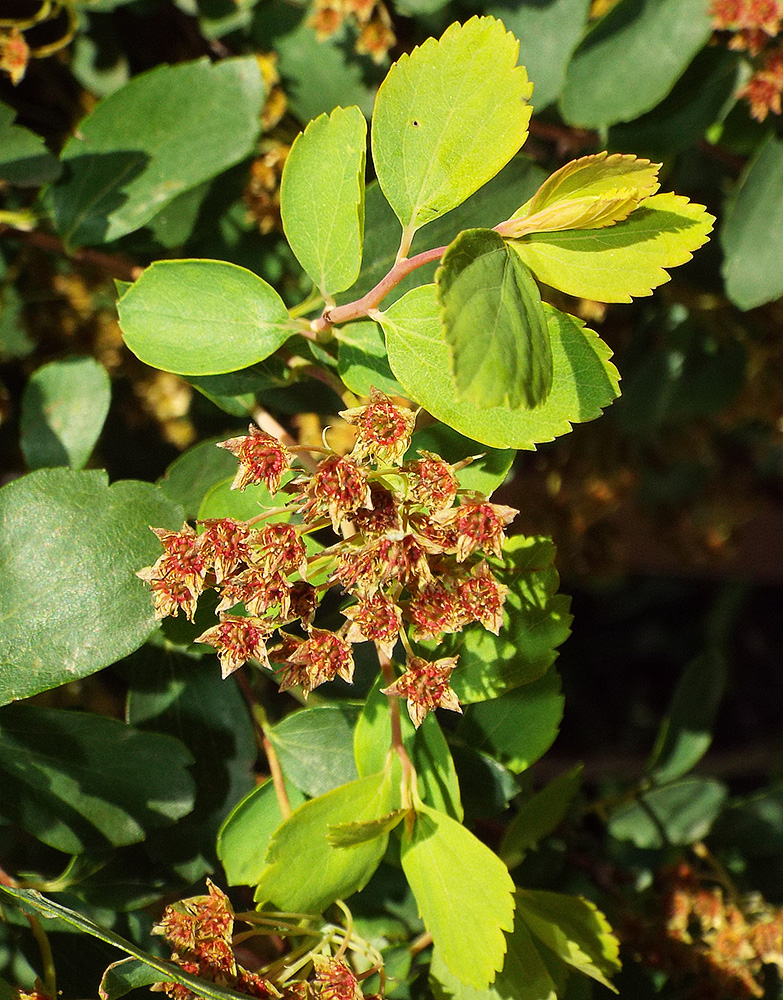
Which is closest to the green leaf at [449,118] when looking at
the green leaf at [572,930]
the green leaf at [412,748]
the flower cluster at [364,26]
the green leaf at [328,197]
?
the green leaf at [328,197]

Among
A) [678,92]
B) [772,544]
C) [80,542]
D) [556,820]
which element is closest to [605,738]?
[772,544]

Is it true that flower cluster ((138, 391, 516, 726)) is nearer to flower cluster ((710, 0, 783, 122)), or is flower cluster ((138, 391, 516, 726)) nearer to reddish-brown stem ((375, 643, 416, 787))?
reddish-brown stem ((375, 643, 416, 787))

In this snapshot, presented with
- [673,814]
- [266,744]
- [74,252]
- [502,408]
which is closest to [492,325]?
[502,408]

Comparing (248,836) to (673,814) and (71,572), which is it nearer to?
(71,572)

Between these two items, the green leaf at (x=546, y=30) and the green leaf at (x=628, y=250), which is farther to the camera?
the green leaf at (x=546, y=30)

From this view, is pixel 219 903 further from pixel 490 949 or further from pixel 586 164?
pixel 586 164

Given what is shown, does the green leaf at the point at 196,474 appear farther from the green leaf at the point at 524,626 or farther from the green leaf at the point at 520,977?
the green leaf at the point at 520,977
